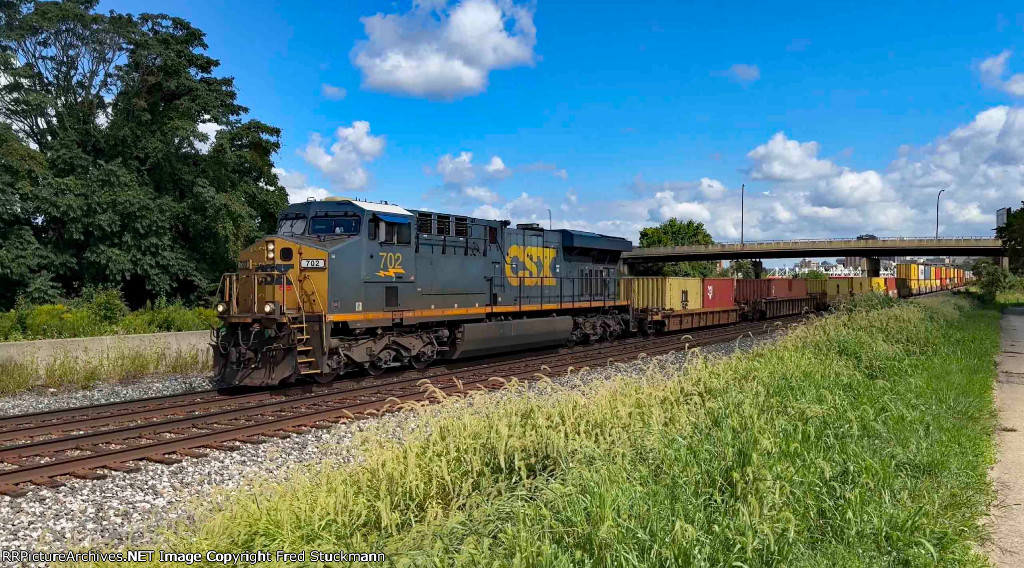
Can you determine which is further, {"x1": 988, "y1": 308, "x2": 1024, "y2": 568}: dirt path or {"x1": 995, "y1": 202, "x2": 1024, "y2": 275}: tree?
{"x1": 995, "y1": 202, "x2": 1024, "y2": 275}: tree

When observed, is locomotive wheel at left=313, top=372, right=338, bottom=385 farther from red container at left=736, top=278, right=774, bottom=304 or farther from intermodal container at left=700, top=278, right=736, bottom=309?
red container at left=736, top=278, right=774, bottom=304

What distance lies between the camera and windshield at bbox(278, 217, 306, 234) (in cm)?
1304

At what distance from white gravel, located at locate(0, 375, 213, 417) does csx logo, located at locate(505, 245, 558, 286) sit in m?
7.55

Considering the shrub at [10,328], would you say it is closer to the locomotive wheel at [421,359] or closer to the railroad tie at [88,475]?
the locomotive wheel at [421,359]

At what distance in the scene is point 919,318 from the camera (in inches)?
691

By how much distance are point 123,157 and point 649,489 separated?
86.9 ft

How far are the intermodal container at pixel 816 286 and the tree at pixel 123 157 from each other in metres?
30.1

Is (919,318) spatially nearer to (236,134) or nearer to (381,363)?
(381,363)

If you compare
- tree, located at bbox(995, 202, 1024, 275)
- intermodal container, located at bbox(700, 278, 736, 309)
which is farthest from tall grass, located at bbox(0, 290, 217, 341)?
tree, located at bbox(995, 202, 1024, 275)

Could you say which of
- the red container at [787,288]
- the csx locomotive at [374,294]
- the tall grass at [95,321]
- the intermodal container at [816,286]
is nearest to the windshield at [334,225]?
the csx locomotive at [374,294]

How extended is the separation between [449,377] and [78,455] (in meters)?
6.76

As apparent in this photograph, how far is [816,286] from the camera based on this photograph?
38.1 metres

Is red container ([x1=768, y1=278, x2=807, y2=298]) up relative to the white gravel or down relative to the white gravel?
up

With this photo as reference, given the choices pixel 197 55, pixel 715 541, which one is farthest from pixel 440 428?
pixel 197 55
